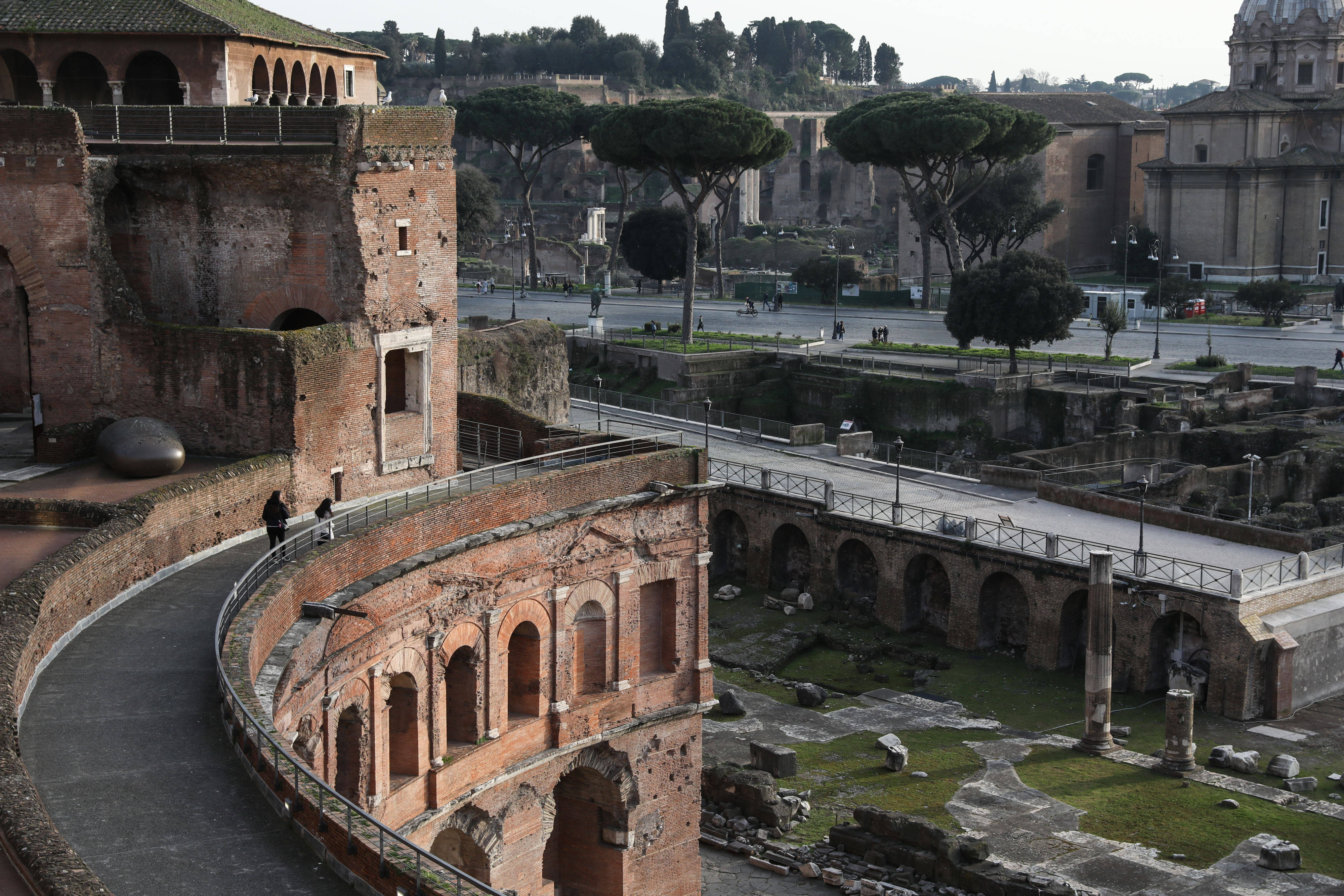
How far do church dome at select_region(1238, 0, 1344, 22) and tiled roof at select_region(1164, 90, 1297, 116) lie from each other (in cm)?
386

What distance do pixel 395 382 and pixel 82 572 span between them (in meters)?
9.06

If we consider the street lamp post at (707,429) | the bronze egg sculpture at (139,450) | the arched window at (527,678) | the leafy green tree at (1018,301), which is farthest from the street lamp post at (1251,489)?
the bronze egg sculpture at (139,450)

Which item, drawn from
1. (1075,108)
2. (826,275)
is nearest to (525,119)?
(826,275)

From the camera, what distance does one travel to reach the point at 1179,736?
28938 mm

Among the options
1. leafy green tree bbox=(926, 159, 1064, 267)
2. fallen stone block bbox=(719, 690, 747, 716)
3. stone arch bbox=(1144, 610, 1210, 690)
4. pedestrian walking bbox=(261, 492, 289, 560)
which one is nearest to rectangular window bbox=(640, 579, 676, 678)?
fallen stone block bbox=(719, 690, 747, 716)

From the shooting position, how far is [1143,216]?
268 ft

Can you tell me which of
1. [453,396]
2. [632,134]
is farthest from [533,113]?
[453,396]

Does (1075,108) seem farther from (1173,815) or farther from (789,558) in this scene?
(1173,815)

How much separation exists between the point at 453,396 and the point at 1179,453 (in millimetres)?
24879

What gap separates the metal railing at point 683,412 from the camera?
46906 mm

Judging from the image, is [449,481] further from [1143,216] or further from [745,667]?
[1143,216]

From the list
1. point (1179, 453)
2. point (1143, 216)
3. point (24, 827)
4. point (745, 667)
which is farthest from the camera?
point (1143, 216)

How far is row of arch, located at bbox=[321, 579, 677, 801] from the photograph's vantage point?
62.8ft

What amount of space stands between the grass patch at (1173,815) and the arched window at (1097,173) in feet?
190
